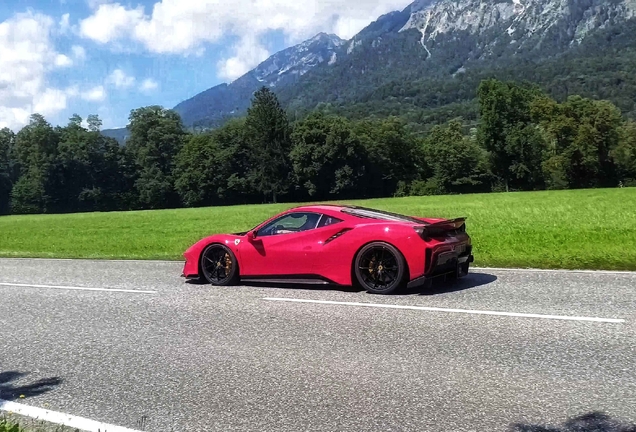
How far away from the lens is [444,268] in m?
9.03

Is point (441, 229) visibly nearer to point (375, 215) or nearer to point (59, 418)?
point (375, 215)

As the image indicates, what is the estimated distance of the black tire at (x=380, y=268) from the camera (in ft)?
29.0

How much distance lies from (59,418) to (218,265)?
5951mm

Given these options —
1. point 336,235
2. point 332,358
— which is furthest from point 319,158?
point 332,358

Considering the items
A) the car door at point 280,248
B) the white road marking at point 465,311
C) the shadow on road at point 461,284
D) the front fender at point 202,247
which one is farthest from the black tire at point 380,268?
the front fender at point 202,247

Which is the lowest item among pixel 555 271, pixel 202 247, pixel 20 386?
pixel 20 386

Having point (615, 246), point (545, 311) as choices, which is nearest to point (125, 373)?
point (545, 311)

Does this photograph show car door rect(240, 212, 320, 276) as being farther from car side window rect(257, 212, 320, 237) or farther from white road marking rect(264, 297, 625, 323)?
white road marking rect(264, 297, 625, 323)

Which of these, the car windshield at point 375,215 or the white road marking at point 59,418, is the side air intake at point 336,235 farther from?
the white road marking at point 59,418

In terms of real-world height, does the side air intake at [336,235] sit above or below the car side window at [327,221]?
below

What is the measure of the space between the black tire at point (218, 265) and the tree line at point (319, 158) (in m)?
71.2

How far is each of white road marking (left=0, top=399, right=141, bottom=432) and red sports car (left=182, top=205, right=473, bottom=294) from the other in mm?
5015

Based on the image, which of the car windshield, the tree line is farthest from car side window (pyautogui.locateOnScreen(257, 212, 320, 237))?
the tree line

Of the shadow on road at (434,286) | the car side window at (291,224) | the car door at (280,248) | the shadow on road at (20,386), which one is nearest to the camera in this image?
the shadow on road at (20,386)
